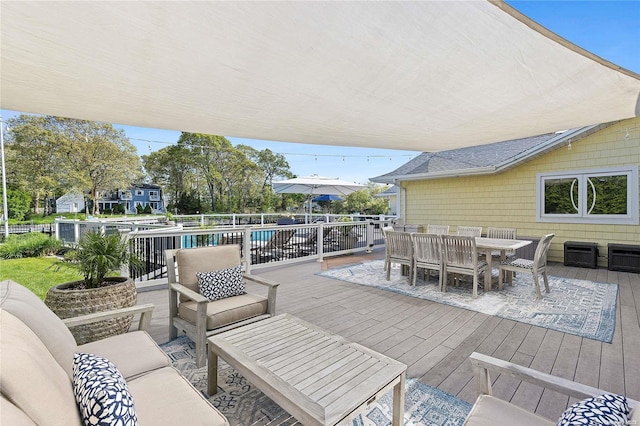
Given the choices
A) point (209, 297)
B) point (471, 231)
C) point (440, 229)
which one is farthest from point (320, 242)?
point (209, 297)

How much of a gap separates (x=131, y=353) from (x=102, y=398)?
947 millimetres

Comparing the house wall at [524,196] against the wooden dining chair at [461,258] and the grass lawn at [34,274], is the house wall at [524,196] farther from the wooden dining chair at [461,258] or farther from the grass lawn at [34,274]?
the grass lawn at [34,274]

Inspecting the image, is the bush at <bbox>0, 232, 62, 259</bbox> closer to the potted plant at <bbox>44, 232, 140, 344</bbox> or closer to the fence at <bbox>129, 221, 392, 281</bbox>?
the fence at <bbox>129, 221, 392, 281</bbox>

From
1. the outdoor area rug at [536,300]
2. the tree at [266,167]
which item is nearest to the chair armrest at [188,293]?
the outdoor area rug at [536,300]

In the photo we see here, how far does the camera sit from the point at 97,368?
134 centimetres

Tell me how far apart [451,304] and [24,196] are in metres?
22.8

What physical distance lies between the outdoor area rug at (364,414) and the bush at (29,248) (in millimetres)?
9366

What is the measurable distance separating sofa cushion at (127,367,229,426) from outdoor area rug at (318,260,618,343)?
3.83 m

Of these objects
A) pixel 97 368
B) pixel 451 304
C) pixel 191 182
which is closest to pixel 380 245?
pixel 451 304

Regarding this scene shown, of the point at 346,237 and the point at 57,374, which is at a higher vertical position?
the point at 57,374

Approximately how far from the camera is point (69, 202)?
21438 millimetres

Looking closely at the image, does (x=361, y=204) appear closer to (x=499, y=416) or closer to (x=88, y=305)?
(x=88, y=305)

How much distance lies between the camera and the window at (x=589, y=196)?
665 centimetres

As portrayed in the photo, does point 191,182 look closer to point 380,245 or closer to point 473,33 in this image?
point 380,245
